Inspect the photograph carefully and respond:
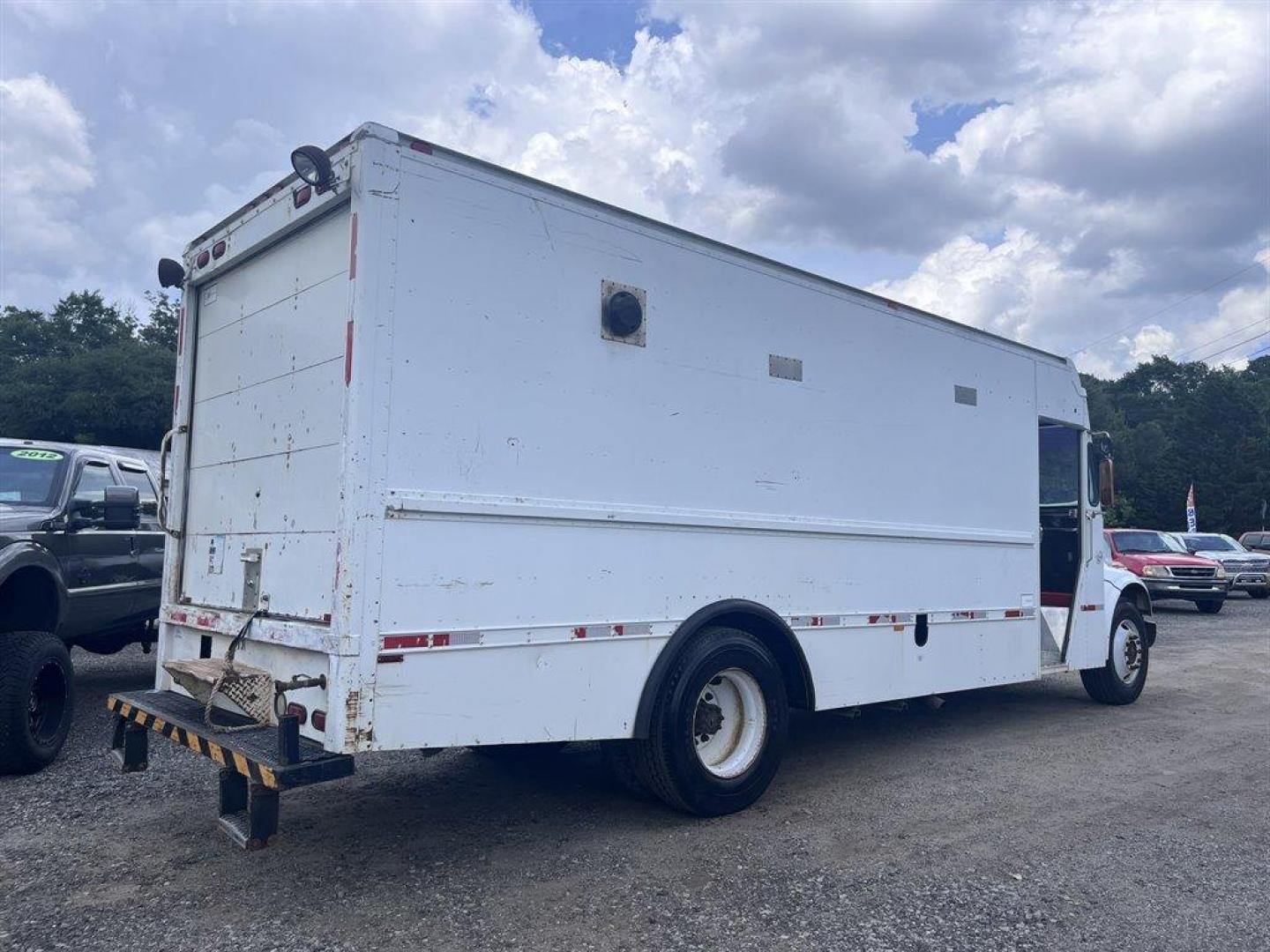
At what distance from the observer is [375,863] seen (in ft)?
15.3

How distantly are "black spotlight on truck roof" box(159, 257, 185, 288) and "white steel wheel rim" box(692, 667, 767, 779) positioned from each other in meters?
3.98

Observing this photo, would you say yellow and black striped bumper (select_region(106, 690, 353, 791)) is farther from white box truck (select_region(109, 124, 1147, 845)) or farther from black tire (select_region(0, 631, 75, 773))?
black tire (select_region(0, 631, 75, 773))

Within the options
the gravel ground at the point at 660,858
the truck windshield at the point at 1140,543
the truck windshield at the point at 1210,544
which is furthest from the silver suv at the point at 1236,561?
the gravel ground at the point at 660,858

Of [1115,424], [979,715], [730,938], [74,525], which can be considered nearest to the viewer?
[730,938]

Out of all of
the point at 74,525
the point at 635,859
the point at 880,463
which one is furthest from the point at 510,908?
the point at 74,525

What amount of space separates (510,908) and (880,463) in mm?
3874

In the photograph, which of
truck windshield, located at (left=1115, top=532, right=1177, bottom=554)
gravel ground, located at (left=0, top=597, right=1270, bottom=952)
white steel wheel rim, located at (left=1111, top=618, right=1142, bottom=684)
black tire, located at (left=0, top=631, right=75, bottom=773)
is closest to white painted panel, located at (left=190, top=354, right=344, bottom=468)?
black tire, located at (left=0, top=631, right=75, bottom=773)

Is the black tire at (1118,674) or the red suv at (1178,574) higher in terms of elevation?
the red suv at (1178,574)

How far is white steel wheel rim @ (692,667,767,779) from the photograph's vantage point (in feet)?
18.0

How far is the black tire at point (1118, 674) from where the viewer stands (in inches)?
359

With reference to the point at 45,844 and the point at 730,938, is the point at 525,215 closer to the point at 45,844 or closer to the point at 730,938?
the point at 730,938

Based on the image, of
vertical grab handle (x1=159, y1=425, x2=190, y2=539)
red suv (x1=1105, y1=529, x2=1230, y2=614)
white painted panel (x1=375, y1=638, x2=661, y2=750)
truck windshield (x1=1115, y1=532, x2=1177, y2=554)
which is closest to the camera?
white painted panel (x1=375, y1=638, x2=661, y2=750)

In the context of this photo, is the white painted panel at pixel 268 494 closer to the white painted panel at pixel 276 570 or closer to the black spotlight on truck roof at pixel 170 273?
the white painted panel at pixel 276 570

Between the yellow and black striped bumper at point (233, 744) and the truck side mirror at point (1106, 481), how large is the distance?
24.7 feet
